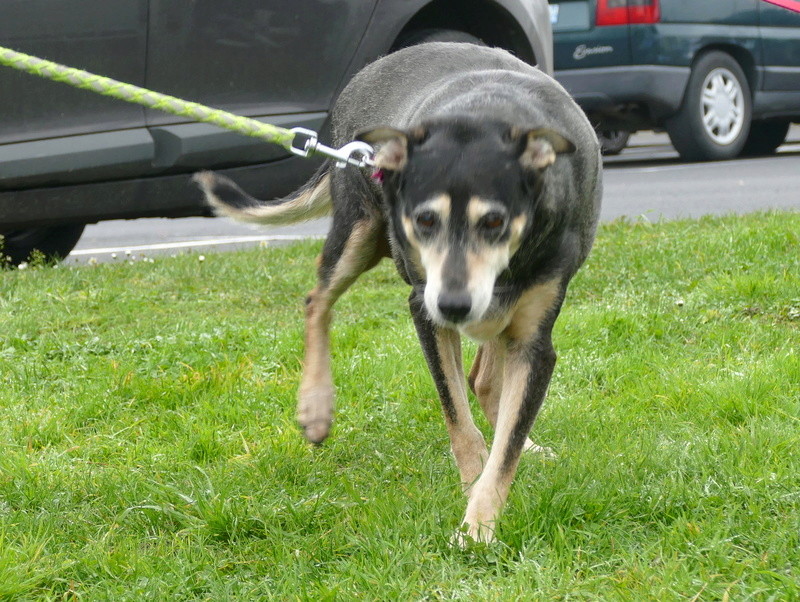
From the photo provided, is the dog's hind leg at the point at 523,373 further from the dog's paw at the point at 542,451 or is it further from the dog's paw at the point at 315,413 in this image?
the dog's paw at the point at 315,413

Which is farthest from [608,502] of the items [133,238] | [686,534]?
[133,238]

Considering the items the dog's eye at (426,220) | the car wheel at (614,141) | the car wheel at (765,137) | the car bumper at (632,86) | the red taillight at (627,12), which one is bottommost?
the car wheel at (614,141)

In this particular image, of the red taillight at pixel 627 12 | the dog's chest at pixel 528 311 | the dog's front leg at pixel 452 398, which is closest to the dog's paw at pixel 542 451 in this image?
the dog's front leg at pixel 452 398

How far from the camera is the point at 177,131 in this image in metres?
6.00

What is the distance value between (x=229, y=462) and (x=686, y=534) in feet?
5.15

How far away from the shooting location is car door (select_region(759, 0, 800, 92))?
1200cm

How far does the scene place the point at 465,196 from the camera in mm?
2963

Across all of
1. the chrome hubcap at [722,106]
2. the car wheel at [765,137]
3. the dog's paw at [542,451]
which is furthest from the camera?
the car wheel at [765,137]

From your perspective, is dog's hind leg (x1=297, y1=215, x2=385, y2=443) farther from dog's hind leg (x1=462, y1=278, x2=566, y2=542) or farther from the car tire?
the car tire

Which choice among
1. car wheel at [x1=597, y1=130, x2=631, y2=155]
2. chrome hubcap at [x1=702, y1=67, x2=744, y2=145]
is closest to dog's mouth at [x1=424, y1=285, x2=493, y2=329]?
chrome hubcap at [x1=702, y1=67, x2=744, y2=145]

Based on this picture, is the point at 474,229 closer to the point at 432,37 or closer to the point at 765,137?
the point at 432,37

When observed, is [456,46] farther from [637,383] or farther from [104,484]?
[104,484]

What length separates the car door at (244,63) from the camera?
5840mm

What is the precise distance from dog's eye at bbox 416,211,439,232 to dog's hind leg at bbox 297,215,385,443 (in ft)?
3.48
